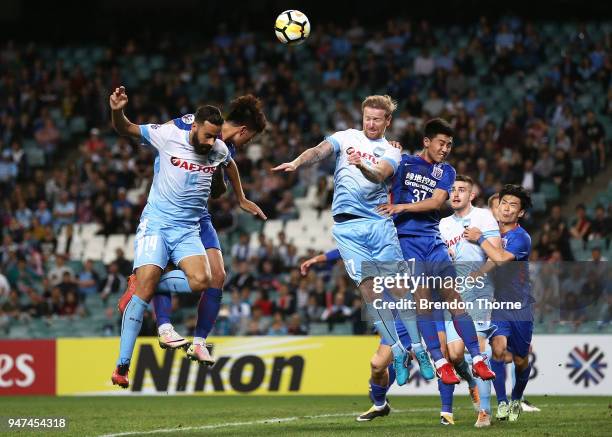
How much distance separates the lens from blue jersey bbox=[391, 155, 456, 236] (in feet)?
36.1

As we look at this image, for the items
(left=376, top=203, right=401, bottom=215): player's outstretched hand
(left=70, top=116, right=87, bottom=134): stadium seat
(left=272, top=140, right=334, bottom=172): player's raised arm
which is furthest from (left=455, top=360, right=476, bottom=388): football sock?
(left=70, top=116, right=87, bottom=134): stadium seat

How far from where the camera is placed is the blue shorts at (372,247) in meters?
11.0

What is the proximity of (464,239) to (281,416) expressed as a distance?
2966 mm

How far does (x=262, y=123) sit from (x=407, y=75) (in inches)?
597

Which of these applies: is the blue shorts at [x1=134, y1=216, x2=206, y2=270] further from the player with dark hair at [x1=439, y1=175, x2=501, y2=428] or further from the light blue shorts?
the light blue shorts

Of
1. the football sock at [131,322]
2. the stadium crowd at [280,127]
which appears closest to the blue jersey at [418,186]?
the football sock at [131,322]

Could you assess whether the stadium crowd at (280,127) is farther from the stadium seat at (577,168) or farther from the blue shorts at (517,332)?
the blue shorts at (517,332)

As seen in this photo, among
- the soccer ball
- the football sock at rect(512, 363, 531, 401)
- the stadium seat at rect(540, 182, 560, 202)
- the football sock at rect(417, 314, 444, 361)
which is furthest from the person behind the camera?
the stadium seat at rect(540, 182, 560, 202)

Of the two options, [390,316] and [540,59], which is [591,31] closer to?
[540,59]

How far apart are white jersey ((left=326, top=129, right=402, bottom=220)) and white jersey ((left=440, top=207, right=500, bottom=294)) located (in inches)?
53.2

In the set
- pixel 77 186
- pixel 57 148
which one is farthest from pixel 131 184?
pixel 57 148

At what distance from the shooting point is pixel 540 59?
84.1 feet

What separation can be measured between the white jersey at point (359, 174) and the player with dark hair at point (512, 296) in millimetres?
1296

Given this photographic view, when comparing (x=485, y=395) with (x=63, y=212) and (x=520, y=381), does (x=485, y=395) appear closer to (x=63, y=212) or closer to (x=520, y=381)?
(x=520, y=381)
